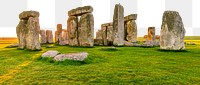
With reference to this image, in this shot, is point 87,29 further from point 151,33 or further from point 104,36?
point 151,33

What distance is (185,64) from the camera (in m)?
11.7

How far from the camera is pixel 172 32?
54.9 feet

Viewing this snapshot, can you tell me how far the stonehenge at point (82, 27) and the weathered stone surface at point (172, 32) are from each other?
280 inches

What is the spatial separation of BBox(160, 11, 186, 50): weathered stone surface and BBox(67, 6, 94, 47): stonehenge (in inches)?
280

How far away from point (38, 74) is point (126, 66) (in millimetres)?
3832

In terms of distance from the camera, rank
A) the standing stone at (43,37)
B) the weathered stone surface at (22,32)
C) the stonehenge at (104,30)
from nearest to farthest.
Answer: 1. the stonehenge at (104,30)
2. the weathered stone surface at (22,32)
3. the standing stone at (43,37)

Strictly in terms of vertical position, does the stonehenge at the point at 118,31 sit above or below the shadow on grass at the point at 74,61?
above

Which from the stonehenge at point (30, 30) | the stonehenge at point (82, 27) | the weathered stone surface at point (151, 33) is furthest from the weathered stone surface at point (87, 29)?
the weathered stone surface at point (151, 33)

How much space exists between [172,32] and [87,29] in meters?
8.02

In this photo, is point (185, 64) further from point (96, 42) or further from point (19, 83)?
point (96, 42)

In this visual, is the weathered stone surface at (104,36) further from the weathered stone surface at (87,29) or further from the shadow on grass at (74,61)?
the shadow on grass at (74,61)

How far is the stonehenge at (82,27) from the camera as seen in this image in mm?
22172

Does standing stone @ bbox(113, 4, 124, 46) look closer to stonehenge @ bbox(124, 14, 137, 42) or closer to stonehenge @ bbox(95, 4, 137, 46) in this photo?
stonehenge @ bbox(95, 4, 137, 46)

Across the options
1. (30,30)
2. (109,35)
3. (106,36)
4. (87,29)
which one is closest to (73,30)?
(87,29)
